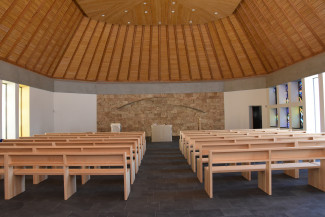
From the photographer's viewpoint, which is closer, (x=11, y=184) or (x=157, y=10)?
(x=11, y=184)

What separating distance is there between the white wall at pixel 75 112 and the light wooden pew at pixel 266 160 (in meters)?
12.1

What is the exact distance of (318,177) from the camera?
12.9 ft

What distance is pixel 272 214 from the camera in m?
2.95

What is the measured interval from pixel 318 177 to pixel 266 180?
92 centimetres

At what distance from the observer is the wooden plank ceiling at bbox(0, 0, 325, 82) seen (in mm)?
9008

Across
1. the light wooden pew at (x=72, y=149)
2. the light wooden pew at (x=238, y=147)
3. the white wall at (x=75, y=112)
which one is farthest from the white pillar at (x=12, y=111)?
the light wooden pew at (x=238, y=147)

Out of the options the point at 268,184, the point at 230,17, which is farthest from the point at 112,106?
the point at 268,184

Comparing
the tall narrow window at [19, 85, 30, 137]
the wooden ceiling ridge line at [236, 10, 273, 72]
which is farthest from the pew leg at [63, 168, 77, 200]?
the wooden ceiling ridge line at [236, 10, 273, 72]

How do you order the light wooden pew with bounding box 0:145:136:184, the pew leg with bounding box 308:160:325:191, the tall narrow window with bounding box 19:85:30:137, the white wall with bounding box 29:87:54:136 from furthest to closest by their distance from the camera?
the white wall with bounding box 29:87:54:136, the tall narrow window with bounding box 19:85:30:137, the light wooden pew with bounding box 0:145:136:184, the pew leg with bounding box 308:160:325:191

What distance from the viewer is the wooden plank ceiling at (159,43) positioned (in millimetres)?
9008

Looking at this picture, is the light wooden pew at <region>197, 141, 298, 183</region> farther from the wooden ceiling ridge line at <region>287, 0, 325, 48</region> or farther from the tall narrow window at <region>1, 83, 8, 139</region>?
the tall narrow window at <region>1, 83, 8, 139</region>

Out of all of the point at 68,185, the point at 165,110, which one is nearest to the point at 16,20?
the point at 68,185

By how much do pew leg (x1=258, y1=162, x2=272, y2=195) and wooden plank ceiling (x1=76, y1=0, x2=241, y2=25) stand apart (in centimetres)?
817

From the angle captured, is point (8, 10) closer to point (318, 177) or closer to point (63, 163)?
point (63, 163)
